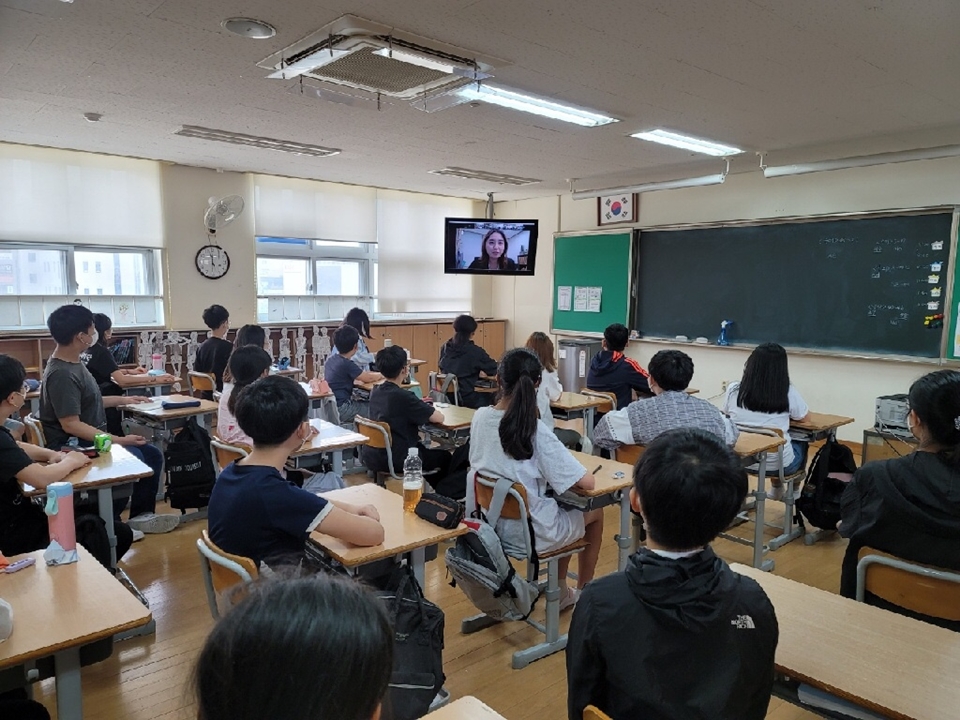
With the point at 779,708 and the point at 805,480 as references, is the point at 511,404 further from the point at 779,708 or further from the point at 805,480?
the point at 805,480

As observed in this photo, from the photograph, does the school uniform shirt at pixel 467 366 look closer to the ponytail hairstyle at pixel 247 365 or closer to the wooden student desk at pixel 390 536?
the ponytail hairstyle at pixel 247 365

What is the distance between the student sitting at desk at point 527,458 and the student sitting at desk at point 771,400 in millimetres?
1668

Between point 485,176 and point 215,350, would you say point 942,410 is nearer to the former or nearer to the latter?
point 215,350

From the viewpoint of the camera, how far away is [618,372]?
5.15 meters

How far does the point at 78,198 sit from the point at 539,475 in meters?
5.93

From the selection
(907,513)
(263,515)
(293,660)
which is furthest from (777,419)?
(293,660)

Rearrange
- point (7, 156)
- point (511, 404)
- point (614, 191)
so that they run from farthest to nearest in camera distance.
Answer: point (614, 191) < point (7, 156) < point (511, 404)

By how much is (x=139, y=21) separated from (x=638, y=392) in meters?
4.04

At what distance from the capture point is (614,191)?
677cm

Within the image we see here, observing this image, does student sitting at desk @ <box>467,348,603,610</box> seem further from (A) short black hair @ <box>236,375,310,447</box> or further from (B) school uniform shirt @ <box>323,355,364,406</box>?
(B) school uniform shirt @ <box>323,355,364,406</box>

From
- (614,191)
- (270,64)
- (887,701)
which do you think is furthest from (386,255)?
(887,701)

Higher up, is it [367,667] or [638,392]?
[367,667]

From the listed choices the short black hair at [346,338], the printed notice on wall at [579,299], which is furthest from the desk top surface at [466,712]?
the printed notice on wall at [579,299]

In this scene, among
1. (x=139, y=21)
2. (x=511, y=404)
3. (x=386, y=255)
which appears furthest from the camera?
(x=386, y=255)
